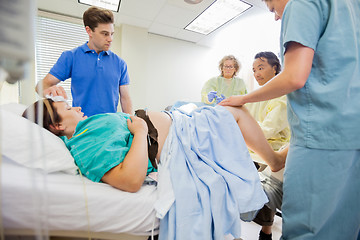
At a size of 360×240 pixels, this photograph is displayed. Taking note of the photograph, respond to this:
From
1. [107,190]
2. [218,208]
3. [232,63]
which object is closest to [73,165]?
[107,190]

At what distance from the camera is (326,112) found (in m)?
0.80

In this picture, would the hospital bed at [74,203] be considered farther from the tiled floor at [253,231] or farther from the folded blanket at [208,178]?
the tiled floor at [253,231]

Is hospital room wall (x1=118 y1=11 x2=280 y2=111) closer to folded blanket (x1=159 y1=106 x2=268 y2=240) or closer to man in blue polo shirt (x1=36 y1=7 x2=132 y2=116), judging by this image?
man in blue polo shirt (x1=36 y1=7 x2=132 y2=116)

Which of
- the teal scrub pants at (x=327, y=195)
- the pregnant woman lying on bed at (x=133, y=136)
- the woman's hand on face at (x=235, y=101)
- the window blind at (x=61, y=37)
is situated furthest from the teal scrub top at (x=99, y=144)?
the window blind at (x=61, y=37)

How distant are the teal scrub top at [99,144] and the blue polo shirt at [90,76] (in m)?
0.76

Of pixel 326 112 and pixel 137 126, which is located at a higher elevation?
pixel 326 112

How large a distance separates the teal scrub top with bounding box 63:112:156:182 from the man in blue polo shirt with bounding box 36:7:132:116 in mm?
772

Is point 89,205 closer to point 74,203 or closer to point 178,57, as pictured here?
point 74,203

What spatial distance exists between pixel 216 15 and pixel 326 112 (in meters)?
2.88

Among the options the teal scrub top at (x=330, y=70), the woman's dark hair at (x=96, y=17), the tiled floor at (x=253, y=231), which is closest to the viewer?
the teal scrub top at (x=330, y=70)

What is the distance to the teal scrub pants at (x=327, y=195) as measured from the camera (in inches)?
30.4

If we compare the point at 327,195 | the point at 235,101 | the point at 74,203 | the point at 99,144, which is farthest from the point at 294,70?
the point at 74,203

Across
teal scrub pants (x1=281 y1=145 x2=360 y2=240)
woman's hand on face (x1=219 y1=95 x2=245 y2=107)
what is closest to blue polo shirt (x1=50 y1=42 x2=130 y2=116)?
woman's hand on face (x1=219 y1=95 x2=245 y2=107)

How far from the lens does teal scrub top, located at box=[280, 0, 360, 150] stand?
0.77 m
